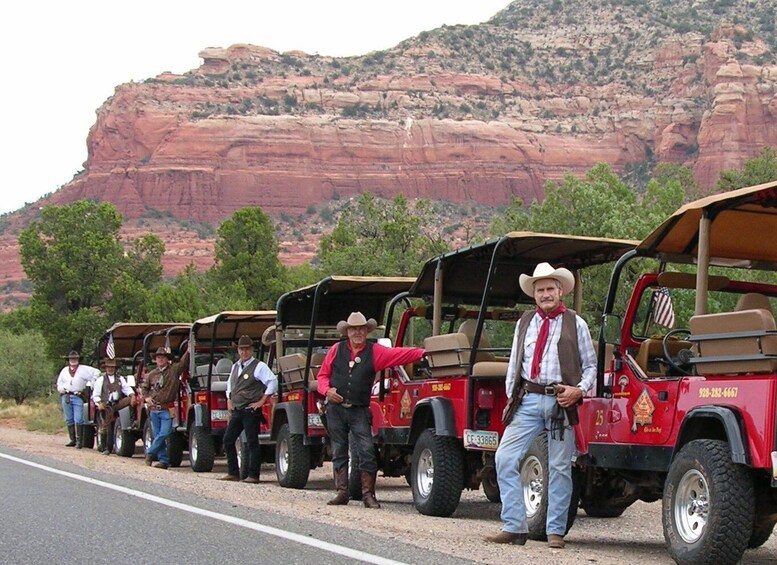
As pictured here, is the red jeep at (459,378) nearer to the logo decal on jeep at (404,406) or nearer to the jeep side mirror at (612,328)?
the logo decal on jeep at (404,406)

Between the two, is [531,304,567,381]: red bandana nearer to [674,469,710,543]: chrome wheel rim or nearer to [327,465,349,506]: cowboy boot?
[674,469,710,543]: chrome wheel rim

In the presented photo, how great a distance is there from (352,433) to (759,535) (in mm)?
4373

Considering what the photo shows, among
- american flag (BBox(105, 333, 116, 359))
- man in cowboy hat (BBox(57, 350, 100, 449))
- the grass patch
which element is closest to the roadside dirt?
american flag (BBox(105, 333, 116, 359))

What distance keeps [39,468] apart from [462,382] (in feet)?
23.7

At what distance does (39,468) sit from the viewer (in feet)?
54.2

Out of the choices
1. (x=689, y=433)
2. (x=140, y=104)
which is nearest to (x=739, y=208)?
(x=689, y=433)

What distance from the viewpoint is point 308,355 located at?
49.3ft

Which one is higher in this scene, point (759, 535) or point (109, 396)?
point (109, 396)

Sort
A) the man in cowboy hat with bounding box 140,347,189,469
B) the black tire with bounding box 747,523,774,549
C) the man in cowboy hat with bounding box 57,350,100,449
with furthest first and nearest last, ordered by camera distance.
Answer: the man in cowboy hat with bounding box 57,350,100,449 → the man in cowboy hat with bounding box 140,347,189,469 → the black tire with bounding box 747,523,774,549

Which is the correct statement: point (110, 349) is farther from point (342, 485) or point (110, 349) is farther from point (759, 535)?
point (759, 535)

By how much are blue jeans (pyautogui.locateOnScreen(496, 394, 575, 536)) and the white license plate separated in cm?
168

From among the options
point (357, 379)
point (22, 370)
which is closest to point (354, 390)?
point (357, 379)

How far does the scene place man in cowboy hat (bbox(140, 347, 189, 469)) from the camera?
67.1ft

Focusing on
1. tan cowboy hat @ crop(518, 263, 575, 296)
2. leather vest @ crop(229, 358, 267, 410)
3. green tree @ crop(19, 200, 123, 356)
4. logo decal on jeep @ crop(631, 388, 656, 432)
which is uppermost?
green tree @ crop(19, 200, 123, 356)
